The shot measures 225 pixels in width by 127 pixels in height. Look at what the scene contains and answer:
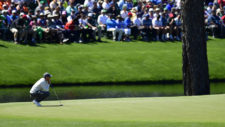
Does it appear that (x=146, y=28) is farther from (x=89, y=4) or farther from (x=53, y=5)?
(x=53, y=5)

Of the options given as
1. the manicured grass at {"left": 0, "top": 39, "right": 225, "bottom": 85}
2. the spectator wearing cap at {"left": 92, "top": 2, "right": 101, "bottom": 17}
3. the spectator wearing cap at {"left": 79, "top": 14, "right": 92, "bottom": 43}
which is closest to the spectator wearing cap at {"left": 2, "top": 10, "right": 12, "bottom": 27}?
the manicured grass at {"left": 0, "top": 39, "right": 225, "bottom": 85}

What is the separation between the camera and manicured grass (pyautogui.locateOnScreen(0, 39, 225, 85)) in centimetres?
3066

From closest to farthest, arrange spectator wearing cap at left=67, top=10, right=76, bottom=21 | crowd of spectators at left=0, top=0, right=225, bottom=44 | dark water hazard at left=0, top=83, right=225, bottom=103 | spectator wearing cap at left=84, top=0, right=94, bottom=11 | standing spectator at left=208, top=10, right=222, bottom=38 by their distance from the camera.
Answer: dark water hazard at left=0, top=83, right=225, bottom=103, crowd of spectators at left=0, top=0, right=225, bottom=44, spectator wearing cap at left=67, top=10, right=76, bottom=21, spectator wearing cap at left=84, top=0, right=94, bottom=11, standing spectator at left=208, top=10, right=222, bottom=38

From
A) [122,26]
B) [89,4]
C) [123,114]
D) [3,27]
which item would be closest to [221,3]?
[122,26]

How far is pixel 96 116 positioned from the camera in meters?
16.5

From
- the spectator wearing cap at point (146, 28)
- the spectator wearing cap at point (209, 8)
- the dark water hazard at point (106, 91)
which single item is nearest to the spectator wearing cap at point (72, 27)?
the spectator wearing cap at point (146, 28)

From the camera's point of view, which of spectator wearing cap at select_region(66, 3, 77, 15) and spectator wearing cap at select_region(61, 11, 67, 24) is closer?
spectator wearing cap at select_region(61, 11, 67, 24)

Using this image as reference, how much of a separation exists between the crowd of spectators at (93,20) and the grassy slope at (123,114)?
14632 millimetres

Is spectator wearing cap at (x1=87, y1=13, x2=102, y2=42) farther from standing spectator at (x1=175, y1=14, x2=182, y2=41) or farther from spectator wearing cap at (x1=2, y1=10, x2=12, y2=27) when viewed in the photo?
standing spectator at (x1=175, y1=14, x2=182, y2=41)

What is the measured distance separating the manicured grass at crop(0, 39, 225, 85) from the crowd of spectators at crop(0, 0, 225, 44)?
807mm

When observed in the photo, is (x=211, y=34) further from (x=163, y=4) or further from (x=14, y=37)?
(x=14, y=37)

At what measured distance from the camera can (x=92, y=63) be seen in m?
32.5

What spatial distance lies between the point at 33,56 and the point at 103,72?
12.3 ft

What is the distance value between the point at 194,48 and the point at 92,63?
9.03 metres
